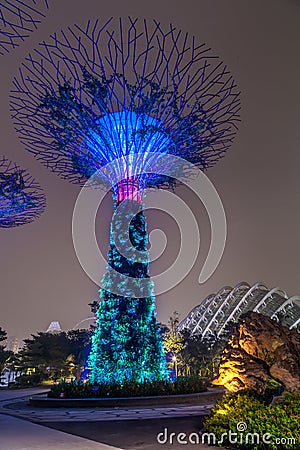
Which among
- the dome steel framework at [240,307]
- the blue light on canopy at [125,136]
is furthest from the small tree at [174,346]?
the blue light on canopy at [125,136]

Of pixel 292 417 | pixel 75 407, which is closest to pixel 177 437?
pixel 292 417

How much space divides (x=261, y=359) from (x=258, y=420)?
1.50 m

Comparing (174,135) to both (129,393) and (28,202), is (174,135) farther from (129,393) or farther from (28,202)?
(129,393)

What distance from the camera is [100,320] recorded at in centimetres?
1884

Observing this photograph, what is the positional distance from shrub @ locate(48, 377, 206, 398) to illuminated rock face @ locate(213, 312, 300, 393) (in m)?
7.89

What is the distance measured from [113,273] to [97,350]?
3435 millimetres

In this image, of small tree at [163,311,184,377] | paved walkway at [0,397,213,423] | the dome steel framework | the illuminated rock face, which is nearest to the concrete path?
paved walkway at [0,397,213,423]

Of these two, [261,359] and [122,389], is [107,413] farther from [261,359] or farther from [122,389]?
[261,359]

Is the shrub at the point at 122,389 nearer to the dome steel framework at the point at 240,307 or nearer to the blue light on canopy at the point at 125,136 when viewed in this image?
the blue light on canopy at the point at 125,136

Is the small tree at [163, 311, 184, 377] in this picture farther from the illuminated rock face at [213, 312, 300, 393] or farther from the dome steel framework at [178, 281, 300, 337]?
the illuminated rock face at [213, 312, 300, 393]

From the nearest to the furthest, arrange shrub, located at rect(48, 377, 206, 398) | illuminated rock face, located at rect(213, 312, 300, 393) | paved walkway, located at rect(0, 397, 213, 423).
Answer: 1. illuminated rock face, located at rect(213, 312, 300, 393)
2. paved walkway, located at rect(0, 397, 213, 423)
3. shrub, located at rect(48, 377, 206, 398)

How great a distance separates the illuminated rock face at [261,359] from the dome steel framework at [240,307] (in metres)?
60.0

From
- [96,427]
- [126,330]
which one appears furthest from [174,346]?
[96,427]

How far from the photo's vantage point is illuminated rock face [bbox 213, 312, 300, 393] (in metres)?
8.60
